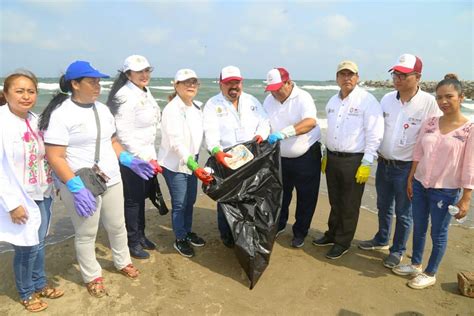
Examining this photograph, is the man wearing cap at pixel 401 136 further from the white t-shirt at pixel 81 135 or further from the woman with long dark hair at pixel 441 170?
the white t-shirt at pixel 81 135

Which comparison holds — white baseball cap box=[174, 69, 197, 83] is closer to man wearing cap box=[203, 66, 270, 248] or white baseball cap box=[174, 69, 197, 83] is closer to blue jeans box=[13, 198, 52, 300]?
man wearing cap box=[203, 66, 270, 248]

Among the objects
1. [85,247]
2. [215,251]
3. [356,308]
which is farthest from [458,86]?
[85,247]

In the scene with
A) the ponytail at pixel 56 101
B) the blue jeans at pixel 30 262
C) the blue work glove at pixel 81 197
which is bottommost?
the blue jeans at pixel 30 262

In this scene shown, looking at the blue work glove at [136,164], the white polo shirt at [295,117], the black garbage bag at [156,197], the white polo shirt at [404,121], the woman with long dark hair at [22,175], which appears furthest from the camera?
the black garbage bag at [156,197]

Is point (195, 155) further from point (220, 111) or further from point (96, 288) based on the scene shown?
point (96, 288)

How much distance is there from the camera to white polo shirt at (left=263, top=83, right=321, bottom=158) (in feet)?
11.2

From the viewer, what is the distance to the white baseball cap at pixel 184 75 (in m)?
3.13

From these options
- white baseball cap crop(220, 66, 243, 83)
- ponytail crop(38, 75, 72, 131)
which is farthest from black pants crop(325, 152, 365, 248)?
ponytail crop(38, 75, 72, 131)

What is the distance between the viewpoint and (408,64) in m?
2.96

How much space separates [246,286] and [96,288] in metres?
1.25

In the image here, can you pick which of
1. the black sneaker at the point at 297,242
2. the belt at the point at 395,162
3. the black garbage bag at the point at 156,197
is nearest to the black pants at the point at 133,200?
the black garbage bag at the point at 156,197

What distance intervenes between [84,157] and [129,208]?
92 centimetres

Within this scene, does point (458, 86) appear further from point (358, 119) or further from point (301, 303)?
point (301, 303)

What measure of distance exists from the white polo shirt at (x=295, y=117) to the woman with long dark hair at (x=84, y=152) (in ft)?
5.33
